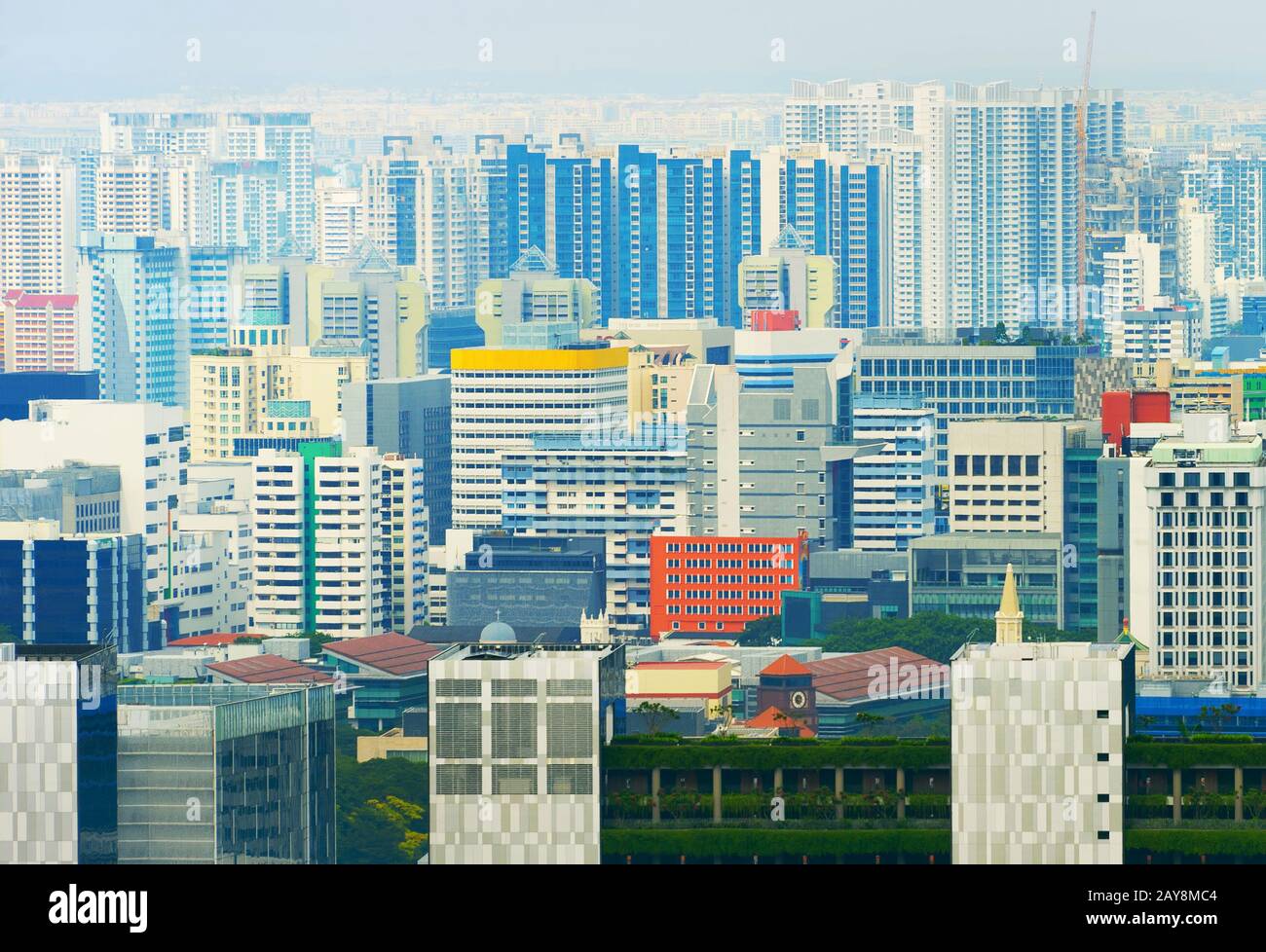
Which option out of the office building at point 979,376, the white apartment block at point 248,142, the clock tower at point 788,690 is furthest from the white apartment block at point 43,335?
the clock tower at point 788,690

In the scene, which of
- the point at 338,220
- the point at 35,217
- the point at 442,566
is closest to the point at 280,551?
the point at 442,566

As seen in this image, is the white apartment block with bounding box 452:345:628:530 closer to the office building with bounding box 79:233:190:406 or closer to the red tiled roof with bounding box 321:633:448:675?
the red tiled roof with bounding box 321:633:448:675

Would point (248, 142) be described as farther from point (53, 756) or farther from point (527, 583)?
point (53, 756)

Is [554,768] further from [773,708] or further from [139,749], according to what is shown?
[773,708]

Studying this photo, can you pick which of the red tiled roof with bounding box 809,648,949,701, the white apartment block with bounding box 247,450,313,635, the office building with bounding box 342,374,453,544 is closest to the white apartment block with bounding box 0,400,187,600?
the white apartment block with bounding box 247,450,313,635

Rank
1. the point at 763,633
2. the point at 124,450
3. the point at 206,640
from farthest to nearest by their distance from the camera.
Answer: the point at 124,450 < the point at 763,633 < the point at 206,640

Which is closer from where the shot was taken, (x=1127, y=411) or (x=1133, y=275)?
(x=1127, y=411)

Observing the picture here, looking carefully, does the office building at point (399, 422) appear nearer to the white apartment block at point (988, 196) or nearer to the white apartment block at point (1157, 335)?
the white apartment block at point (1157, 335)
